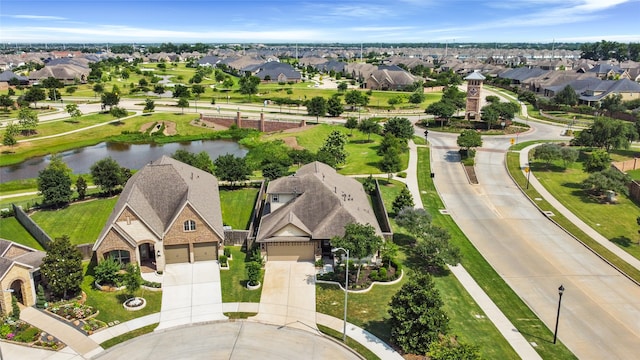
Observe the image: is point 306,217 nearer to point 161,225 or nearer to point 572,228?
point 161,225

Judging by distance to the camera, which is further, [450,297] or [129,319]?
[450,297]

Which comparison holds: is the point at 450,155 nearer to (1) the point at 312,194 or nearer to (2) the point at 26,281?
(1) the point at 312,194

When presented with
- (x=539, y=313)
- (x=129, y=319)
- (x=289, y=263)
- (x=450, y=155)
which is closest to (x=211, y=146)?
(x=450, y=155)

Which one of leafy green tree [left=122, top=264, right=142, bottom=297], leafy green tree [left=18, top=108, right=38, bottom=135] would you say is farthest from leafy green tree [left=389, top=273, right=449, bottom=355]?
leafy green tree [left=18, top=108, right=38, bottom=135]

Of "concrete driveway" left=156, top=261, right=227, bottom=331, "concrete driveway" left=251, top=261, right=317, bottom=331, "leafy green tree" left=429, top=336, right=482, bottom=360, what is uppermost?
"leafy green tree" left=429, top=336, right=482, bottom=360

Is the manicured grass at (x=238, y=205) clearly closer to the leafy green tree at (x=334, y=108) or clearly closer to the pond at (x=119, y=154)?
the pond at (x=119, y=154)

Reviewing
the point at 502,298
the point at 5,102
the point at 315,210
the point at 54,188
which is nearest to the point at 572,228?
the point at 502,298

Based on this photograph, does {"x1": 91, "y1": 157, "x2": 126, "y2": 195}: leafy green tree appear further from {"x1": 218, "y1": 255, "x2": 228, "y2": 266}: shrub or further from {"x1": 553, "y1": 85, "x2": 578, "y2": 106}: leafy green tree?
{"x1": 553, "y1": 85, "x2": 578, "y2": 106}: leafy green tree
